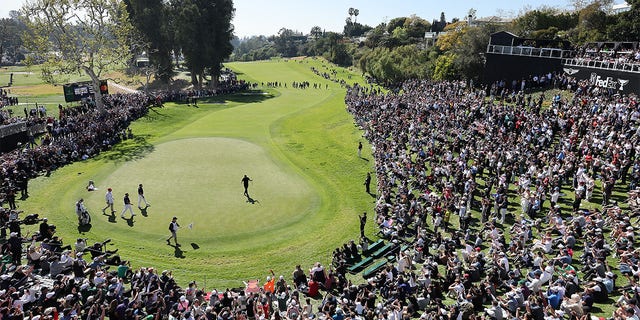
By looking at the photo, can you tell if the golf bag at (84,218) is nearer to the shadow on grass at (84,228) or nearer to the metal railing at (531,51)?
the shadow on grass at (84,228)

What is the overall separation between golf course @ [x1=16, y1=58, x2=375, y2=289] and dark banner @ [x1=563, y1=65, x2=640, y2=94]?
77.3 ft

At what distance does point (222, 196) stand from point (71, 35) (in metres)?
37.3

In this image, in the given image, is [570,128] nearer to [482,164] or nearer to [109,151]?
[482,164]

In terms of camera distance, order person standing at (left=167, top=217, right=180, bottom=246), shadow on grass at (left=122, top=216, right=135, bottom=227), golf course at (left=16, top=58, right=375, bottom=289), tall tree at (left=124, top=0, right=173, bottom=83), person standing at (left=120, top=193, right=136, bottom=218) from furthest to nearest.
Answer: tall tree at (left=124, top=0, right=173, bottom=83)
person standing at (left=120, top=193, right=136, bottom=218)
shadow on grass at (left=122, top=216, right=135, bottom=227)
person standing at (left=167, top=217, right=180, bottom=246)
golf course at (left=16, top=58, right=375, bottom=289)

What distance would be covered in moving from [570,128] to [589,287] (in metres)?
22.4

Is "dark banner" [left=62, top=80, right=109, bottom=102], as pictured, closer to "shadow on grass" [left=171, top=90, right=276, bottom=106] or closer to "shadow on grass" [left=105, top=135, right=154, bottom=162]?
"shadow on grass" [left=171, top=90, right=276, bottom=106]

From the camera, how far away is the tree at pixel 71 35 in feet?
167

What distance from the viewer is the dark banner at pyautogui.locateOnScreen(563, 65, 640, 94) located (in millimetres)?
39594

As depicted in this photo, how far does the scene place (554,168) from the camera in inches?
1115

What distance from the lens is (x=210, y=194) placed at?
3095 cm

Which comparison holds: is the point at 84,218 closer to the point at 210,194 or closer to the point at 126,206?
the point at 126,206

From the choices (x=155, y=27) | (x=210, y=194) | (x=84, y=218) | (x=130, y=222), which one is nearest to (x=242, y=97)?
(x=155, y=27)

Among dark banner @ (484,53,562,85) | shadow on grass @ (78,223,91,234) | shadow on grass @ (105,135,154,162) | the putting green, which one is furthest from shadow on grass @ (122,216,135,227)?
dark banner @ (484,53,562,85)

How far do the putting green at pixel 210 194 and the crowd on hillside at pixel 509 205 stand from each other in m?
6.82
